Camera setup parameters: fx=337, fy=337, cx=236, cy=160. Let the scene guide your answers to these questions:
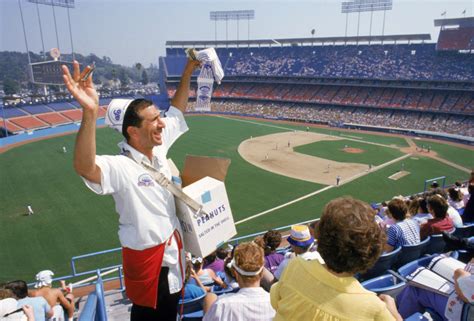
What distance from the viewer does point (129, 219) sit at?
8.30 ft

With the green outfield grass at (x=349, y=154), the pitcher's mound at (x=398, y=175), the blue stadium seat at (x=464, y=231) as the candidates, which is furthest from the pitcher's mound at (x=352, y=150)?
the blue stadium seat at (x=464, y=231)

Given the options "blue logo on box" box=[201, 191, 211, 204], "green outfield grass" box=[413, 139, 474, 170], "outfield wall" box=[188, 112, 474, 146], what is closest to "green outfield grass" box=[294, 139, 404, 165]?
"green outfield grass" box=[413, 139, 474, 170]

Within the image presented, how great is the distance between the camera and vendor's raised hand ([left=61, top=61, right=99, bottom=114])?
2209 millimetres

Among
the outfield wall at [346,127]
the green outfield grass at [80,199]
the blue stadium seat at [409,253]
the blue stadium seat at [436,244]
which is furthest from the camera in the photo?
the outfield wall at [346,127]

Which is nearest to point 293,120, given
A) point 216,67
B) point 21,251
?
point 21,251

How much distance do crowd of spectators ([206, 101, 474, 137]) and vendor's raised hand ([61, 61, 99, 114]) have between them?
47657 mm

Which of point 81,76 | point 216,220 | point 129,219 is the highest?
point 81,76

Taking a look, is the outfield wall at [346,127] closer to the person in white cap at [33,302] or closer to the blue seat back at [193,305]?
the person in white cap at [33,302]

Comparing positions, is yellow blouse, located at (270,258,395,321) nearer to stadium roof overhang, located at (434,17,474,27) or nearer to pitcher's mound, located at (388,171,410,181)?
pitcher's mound, located at (388,171,410,181)

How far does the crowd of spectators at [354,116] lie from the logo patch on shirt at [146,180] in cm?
4727

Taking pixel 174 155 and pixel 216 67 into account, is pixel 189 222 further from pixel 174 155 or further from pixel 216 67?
pixel 174 155

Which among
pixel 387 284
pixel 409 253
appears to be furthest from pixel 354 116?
pixel 387 284

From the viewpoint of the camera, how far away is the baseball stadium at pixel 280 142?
57.3 feet

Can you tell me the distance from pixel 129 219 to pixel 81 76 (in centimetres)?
107
